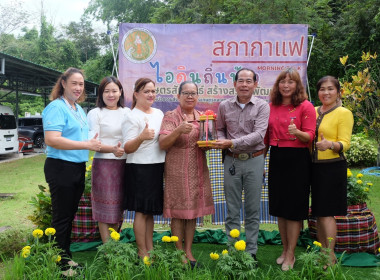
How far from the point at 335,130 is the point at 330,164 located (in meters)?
0.27

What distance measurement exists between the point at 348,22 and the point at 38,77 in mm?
12491

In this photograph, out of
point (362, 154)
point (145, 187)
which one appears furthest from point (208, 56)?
point (362, 154)

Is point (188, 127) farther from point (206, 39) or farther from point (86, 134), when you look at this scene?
→ point (206, 39)

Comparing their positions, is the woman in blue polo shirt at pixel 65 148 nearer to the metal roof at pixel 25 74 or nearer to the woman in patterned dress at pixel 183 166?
the woman in patterned dress at pixel 183 166

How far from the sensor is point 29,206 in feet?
17.6

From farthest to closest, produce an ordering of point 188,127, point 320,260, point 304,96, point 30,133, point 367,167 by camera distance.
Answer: point 30,133 < point 367,167 < point 304,96 < point 188,127 < point 320,260

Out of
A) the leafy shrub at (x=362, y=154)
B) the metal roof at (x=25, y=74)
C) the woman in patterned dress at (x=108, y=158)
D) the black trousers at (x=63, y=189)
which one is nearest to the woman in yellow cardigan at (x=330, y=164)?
the woman in patterned dress at (x=108, y=158)

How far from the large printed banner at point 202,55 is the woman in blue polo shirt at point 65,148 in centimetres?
146

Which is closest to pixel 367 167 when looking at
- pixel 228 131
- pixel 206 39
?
pixel 206 39

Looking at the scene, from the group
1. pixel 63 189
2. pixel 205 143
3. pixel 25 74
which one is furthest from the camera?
pixel 25 74

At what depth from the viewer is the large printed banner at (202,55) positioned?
421cm

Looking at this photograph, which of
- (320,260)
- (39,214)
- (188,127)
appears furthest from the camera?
(39,214)

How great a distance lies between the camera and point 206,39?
4.23m

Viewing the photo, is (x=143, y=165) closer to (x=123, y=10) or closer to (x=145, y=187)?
(x=145, y=187)
